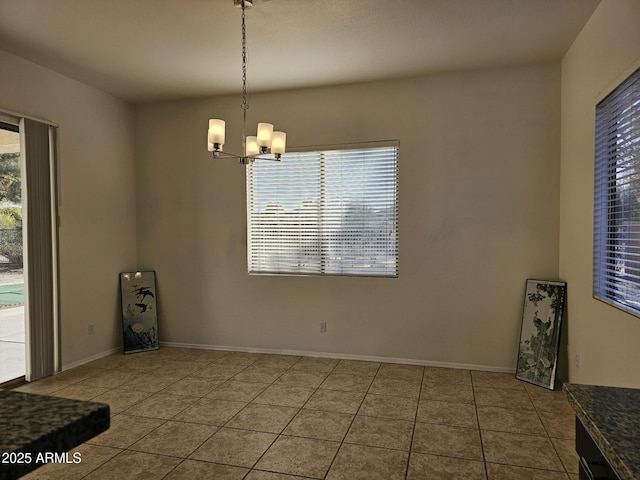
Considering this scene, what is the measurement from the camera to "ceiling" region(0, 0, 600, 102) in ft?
9.40

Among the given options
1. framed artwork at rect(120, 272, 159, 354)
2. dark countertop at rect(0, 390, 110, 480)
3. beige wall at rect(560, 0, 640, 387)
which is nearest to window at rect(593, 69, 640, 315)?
beige wall at rect(560, 0, 640, 387)

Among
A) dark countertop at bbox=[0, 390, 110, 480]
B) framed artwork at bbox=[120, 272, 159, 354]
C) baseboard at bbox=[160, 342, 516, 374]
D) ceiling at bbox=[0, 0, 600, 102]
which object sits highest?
ceiling at bbox=[0, 0, 600, 102]

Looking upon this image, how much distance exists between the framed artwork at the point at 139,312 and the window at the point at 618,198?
4.43 m

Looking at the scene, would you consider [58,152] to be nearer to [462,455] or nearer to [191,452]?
[191,452]

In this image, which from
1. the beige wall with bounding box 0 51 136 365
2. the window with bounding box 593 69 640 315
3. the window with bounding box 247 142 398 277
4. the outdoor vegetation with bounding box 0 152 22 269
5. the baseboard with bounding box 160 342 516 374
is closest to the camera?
the window with bounding box 593 69 640 315

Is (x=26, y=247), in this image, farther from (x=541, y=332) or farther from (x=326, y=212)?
(x=541, y=332)

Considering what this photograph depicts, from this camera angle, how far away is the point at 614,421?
1040 millimetres

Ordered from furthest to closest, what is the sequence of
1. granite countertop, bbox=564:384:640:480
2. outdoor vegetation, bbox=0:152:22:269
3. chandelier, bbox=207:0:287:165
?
outdoor vegetation, bbox=0:152:22:269 → chandelier, bbox=207:0:287:165 → granite countertop, bbox=564:384:640:480

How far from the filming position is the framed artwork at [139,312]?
481cm

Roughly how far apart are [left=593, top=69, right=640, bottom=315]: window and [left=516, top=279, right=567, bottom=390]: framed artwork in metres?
0.80

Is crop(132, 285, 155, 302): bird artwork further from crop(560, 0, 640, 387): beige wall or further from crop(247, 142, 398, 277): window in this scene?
crop(560, 0, 640, 387): beige wall

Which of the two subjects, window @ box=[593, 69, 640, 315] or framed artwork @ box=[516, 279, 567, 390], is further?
Answer: framed artwork @ box=[516, 279, 567, 390]

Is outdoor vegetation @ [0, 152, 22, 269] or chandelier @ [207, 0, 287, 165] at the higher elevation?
chandelier @ [207, 0, 287, 165]

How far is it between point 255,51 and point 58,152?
2.16 metres
